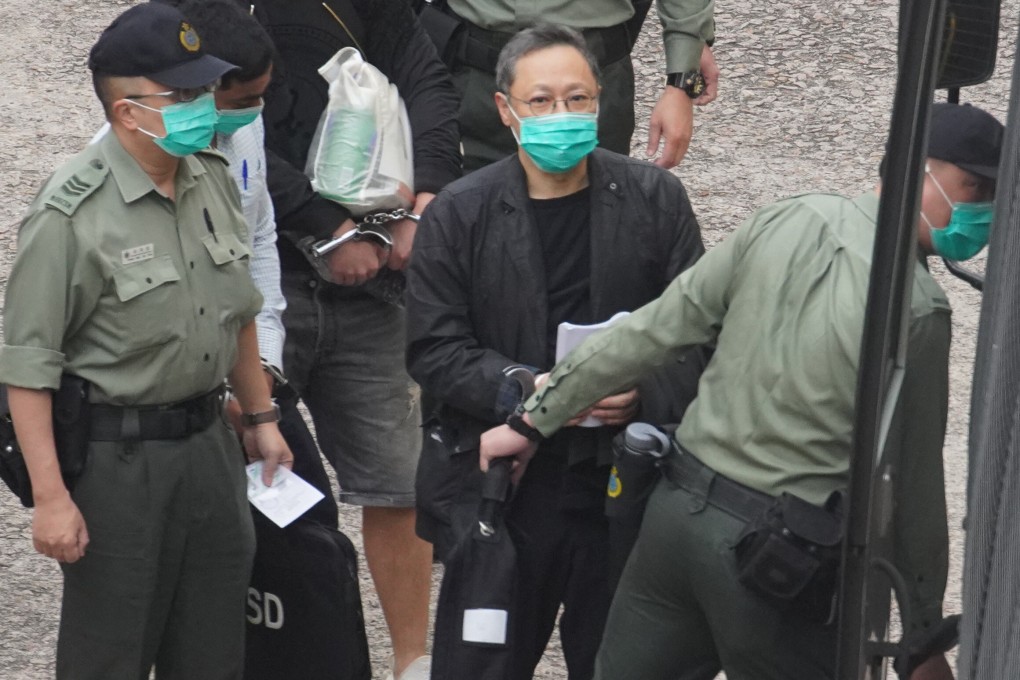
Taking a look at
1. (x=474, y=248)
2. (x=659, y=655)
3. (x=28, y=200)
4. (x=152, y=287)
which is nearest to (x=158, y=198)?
(x=152, y=287)

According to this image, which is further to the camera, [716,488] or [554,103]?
[554,103]

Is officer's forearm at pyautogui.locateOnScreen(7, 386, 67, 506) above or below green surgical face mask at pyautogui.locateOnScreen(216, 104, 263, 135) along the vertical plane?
below

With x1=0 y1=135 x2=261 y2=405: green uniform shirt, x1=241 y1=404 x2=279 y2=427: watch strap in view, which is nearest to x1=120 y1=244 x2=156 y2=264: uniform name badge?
x1=0 y1=135 x2=261 y2=405: green uniform shirt

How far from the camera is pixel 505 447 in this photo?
11.0 feet

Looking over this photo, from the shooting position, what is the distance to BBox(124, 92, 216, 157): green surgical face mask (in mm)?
3186

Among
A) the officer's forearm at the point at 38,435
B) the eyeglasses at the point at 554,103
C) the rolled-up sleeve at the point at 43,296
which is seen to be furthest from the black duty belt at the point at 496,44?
the officer's forearm at the point at 38,435

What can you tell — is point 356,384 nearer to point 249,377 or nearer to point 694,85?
point 249,377

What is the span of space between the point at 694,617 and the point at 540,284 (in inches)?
31.5

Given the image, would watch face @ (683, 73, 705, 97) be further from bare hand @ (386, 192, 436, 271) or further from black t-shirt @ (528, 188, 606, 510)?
black t-shirt @ (528, 188, 606, 510)

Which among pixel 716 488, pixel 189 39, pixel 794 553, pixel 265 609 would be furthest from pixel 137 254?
pixel 794 553

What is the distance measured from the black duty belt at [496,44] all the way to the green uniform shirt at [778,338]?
152 cm

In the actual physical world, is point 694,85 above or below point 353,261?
above

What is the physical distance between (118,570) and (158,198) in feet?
2.44

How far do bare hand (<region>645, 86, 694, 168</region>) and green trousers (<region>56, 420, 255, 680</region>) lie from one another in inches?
61.2
